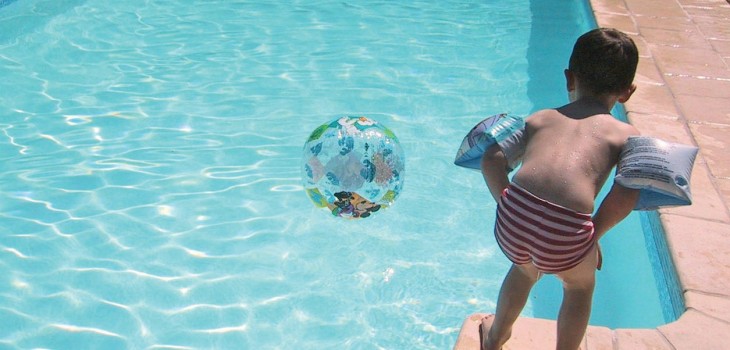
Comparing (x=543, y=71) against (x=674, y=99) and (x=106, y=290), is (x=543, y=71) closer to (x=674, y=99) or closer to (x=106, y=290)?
(x=674, y=99)

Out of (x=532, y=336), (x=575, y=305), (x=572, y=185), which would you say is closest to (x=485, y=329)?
(x=532, y=336)

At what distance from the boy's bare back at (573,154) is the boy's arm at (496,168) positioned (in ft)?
0.30

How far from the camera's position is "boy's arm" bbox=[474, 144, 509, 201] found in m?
2.67

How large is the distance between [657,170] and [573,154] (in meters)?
0.26

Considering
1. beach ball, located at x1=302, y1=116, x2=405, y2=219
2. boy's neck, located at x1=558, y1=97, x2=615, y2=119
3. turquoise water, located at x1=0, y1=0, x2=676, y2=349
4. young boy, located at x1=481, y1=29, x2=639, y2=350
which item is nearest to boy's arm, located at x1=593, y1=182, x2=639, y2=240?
young boy, located at x1=481, y1=29, x2=639, y2=350

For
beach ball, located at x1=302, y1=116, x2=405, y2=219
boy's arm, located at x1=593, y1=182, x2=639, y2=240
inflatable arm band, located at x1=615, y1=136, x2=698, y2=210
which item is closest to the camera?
inflatable arm band, located at x1=615, y1=136, x2=698, y2=210

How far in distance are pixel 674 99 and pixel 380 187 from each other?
8.86 ft

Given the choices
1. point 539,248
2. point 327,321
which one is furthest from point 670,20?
point 539,248

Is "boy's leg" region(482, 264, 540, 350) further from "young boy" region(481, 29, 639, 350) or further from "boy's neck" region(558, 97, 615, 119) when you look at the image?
"boy's neck" region(558, 97, 615, 119)

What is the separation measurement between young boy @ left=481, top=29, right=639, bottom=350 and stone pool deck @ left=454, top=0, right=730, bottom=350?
353mm

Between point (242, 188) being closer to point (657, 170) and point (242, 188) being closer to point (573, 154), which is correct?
point (573, 154)

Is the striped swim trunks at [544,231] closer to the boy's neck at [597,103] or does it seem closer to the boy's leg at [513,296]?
the boy's leg at [513,296]

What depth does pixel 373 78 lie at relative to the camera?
22.3 feet

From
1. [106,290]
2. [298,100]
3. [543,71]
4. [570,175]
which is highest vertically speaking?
[570,175]
